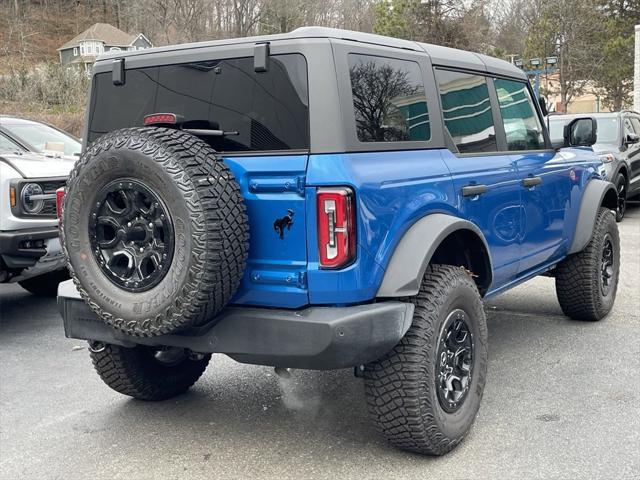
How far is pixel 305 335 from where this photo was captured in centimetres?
298

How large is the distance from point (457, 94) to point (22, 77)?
23.4 metres

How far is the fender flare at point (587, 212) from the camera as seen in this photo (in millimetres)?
5289

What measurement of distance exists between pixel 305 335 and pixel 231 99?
3.76ft

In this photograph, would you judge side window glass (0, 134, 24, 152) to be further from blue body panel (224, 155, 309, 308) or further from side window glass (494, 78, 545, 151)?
side window glass (494, 78, 545, 151)

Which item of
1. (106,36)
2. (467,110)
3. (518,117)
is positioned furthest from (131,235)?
(106,36)

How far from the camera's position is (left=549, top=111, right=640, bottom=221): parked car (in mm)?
11227

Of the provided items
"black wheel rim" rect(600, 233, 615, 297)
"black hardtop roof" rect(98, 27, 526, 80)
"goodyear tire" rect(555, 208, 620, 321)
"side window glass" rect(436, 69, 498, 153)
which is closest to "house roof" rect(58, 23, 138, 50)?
"black wheel rim" rect(600, 233, 615, 297)

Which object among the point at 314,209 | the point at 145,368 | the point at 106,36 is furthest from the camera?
the point at 106,36

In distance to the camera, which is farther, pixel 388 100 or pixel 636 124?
pixel 636 124

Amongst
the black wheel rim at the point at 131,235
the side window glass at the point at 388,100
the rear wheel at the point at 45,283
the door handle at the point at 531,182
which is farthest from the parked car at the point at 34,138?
the door handle at the point at 531,182

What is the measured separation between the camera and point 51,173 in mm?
6012

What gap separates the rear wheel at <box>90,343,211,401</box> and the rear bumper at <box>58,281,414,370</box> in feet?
2.13

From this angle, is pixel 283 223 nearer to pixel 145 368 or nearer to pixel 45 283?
pixel 145 368

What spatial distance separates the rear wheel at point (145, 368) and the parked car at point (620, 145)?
8369mm
